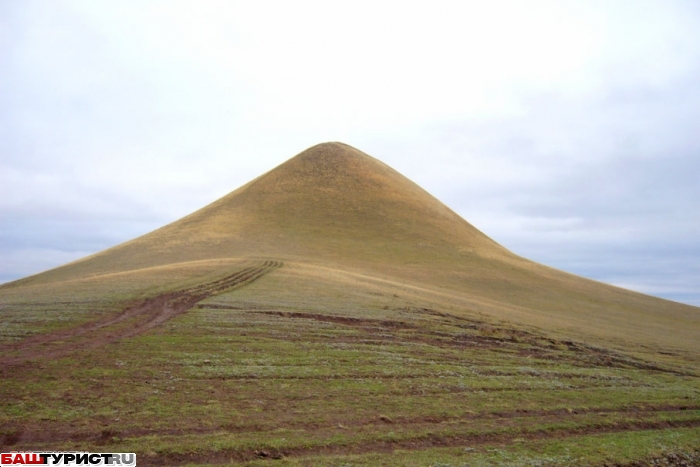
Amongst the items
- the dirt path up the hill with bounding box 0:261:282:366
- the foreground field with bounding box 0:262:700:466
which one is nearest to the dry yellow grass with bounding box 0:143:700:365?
the dirt path up the hill with bounding box 0:261:282:366

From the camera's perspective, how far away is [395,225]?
83.2m

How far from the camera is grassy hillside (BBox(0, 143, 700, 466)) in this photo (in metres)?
11.7

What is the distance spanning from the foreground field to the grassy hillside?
0.25 ft

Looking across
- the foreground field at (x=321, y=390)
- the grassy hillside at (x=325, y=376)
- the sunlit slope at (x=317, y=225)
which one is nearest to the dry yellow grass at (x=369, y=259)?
the sunlit slope at (x=317, y=225)

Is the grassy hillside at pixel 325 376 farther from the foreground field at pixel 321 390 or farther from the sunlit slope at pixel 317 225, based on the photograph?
the sunlit slope at pixel 317 225

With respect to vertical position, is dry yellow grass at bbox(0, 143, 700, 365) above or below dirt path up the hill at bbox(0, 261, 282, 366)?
above

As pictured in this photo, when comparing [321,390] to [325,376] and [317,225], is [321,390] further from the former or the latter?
[317,225]

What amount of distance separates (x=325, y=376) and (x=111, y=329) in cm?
1038

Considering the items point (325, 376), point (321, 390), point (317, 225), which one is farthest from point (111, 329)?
point (317, 225)

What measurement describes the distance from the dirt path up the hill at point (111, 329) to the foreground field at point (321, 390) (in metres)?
0.13

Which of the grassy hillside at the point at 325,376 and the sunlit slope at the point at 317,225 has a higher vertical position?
the sunlit slope at the point at 317,225

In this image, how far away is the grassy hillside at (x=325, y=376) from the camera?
1170 cm

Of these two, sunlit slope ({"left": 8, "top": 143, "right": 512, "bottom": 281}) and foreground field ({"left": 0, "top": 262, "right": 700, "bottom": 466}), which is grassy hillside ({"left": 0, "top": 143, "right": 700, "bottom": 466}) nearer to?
foreground field ({"left": 0, "top": 262, "right": 700, "bottom": 466})

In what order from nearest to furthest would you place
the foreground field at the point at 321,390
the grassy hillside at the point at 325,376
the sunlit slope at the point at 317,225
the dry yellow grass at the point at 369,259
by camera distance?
1. the foreground field at the point at 321,390
2. the grassy hillside at the point at 325,376
3. the dry yellow grass at the point at 369,259
4. the sunlit slope at the point at 317,225
